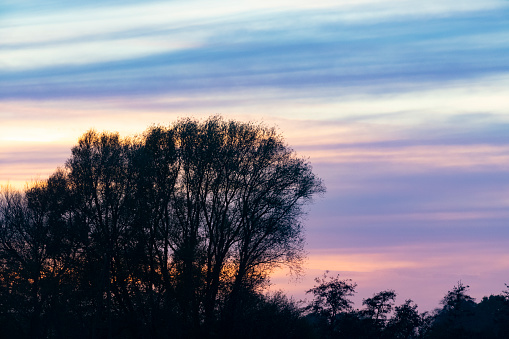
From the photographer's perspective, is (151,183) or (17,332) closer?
(151,183)

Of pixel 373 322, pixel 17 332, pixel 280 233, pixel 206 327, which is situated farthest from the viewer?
pixel 373 322

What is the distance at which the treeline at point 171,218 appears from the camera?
49375mm

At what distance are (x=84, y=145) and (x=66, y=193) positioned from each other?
4395 millimetres

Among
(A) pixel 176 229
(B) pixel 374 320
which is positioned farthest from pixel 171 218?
(B) pixel 374 320

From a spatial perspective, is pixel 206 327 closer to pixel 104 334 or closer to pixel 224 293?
pixel 224 293

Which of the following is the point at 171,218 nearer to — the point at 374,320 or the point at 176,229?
the point at 176,229

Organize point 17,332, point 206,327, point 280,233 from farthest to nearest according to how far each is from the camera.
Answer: point 17,332 → point 280,233 → point 206,327

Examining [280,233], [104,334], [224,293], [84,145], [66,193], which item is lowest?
[104,334]

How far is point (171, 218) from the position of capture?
168 feet

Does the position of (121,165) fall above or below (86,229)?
above

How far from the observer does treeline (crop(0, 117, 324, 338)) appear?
49.4m

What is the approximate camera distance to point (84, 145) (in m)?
52.6

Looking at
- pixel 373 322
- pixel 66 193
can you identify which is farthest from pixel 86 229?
pixel 373 322

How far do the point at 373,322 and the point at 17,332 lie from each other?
35.7m
